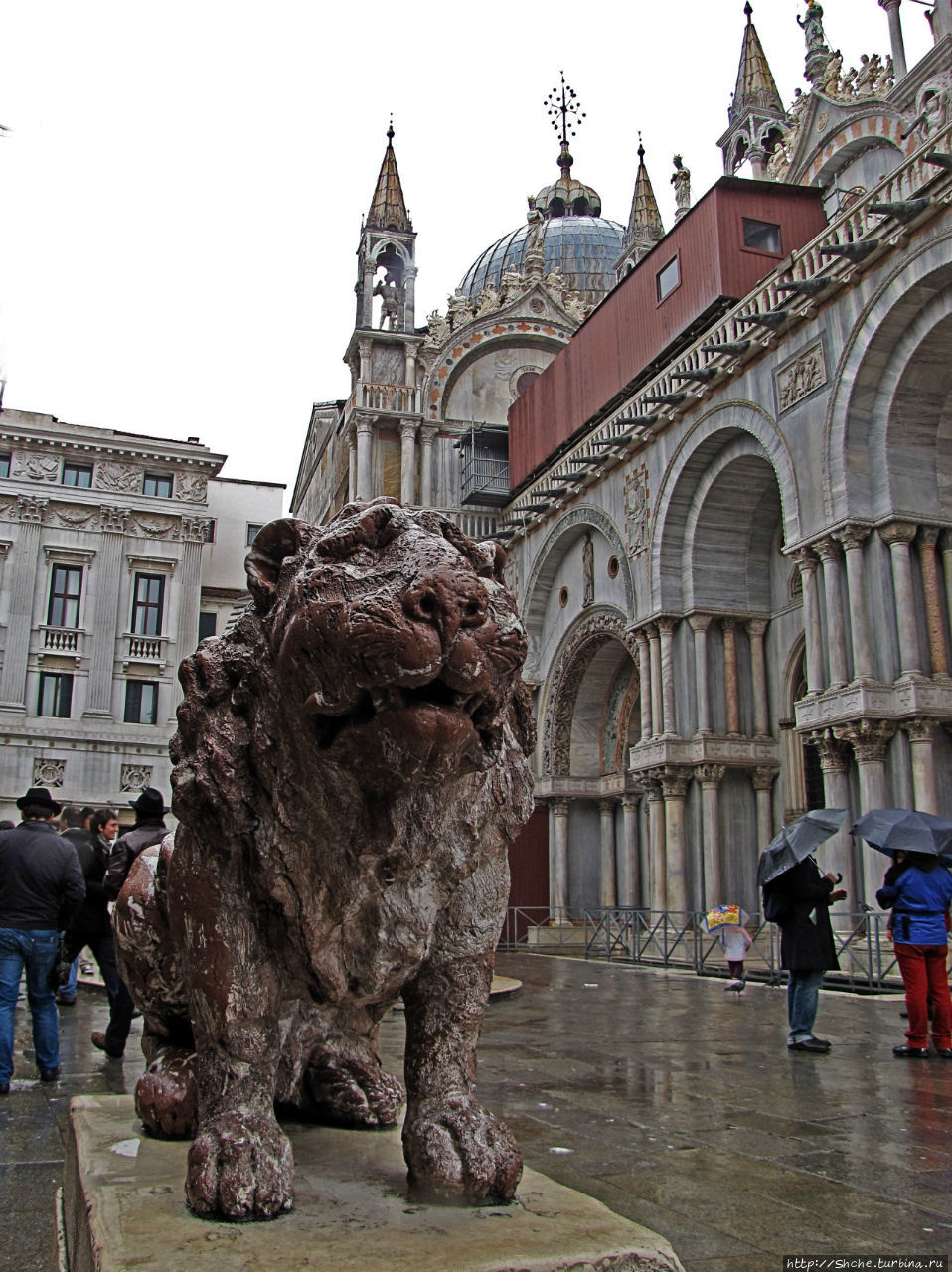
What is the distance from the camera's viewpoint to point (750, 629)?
17.8m

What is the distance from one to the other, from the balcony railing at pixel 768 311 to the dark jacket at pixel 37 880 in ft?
39.9

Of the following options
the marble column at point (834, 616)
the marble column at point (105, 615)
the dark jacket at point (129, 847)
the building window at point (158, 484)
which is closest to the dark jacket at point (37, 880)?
the dark jacket at point (129, 847)

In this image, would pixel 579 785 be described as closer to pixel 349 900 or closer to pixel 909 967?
pixel 909 967

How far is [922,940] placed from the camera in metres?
6.89

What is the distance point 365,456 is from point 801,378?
16050 mm

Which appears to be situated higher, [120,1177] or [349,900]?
[349,900]

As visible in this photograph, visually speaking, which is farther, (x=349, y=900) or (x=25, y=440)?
(x=25, y=440)

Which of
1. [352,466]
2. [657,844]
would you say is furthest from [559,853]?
[352,466]

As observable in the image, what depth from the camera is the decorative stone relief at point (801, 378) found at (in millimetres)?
14320

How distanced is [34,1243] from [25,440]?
113 feet

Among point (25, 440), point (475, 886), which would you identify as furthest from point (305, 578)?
point (25, 440)

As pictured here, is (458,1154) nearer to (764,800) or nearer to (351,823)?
(351,823)

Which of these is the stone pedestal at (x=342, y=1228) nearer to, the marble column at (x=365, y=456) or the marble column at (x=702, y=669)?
the marble column at (x=702, y=669)

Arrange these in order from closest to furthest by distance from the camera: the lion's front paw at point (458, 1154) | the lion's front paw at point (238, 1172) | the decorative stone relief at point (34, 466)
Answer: the lion's front paw at point (238, 1172) → the lion's front paw at point (458, 1154) → the decorative stone relief at point (34, 466)
